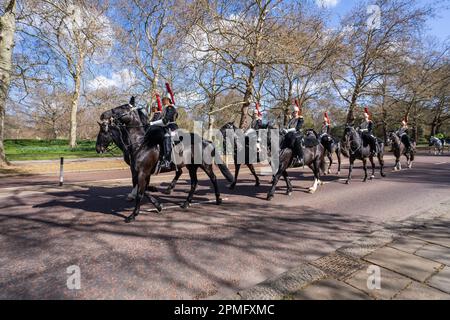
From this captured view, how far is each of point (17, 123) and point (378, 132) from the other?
77.2 metres

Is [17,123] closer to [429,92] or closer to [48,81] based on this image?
[48,81]

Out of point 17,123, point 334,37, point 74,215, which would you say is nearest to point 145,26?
point 334,37

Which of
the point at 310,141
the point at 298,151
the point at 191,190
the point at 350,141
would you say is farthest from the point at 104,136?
the point at 350,141

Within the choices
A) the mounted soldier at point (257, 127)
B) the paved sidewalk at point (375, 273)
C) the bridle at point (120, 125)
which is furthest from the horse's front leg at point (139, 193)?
the mounted soldier at point (257, 127)

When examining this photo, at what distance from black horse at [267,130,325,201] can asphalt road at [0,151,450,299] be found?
0.51 meters

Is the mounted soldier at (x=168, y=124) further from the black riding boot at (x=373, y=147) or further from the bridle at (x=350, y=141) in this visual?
the black riding boot at (x=373, y=147)

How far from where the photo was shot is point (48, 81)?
1430 cm

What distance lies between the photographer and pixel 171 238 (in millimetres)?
4469

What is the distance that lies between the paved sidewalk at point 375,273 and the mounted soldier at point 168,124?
3.82 m

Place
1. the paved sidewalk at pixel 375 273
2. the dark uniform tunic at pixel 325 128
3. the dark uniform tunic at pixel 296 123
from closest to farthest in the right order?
the paved sidewalk at pixel 375 273 < the dark uniform tunic at pixel 296 123 < the dark uniform tunic at pixel 325 128

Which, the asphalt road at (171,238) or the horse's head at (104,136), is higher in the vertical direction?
the horse's head at (104,136)

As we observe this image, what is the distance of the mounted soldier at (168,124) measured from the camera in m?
5.95

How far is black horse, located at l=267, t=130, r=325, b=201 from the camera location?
25.5 feet
